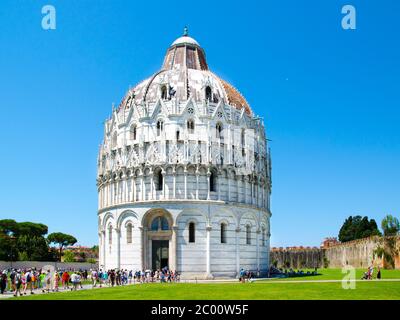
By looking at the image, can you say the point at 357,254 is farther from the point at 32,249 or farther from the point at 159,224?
the point at 32,249

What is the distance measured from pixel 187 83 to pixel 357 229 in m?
80.1

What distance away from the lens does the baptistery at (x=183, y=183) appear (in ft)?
182

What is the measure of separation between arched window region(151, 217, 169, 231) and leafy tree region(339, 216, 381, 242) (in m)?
73.2

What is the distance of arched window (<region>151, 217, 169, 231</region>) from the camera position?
183ft

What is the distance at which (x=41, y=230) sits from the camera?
11481cm

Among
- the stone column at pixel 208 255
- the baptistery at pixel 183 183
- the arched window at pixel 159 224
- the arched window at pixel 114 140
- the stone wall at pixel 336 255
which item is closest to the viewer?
the stone column at pixel 208 255

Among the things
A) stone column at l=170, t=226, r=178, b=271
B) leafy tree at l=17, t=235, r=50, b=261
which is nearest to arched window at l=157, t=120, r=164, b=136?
stone column at l=170, t=226, r=178, b=271

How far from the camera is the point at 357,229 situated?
414 feet

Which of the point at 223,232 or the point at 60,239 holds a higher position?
the point at 223,232

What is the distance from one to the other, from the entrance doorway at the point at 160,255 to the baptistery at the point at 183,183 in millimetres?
106

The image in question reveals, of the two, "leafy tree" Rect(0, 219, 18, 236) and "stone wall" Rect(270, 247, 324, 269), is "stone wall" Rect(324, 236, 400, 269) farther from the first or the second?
"leafy tree" Rect(0, 219, 18, 236)

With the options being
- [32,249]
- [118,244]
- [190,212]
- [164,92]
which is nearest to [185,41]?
[164,92]

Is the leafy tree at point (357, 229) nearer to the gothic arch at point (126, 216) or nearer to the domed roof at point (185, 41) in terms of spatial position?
the domed roof at point (185, 41)

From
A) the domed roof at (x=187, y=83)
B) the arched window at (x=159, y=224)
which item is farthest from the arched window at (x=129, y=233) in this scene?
the domed roof at (x=187, y=83)
